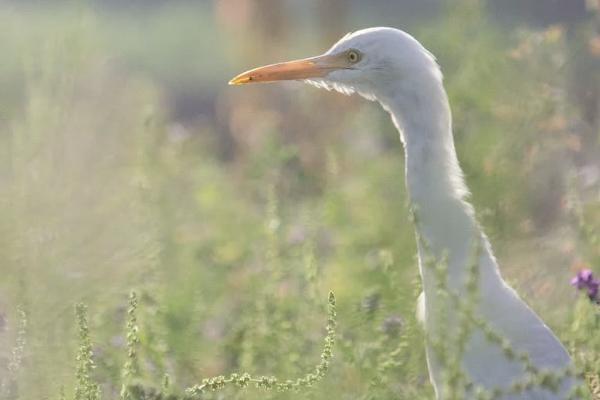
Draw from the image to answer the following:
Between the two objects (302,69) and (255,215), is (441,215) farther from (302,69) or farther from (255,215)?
(255,215)

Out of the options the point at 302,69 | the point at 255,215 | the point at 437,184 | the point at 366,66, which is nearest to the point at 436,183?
the point at 437,184

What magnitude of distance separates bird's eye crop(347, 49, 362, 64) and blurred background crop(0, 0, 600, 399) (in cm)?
46

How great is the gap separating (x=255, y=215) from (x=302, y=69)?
201 cm

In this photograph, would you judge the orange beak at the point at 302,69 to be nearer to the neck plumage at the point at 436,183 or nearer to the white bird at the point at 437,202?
the white bird at the point at 437,202

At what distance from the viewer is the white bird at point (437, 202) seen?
9.29 ft

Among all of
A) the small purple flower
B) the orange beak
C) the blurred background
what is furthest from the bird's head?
the small purple flower

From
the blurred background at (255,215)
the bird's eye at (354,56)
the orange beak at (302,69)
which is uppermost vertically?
the bird's eye at (354,56)

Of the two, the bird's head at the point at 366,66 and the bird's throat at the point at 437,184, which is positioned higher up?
the bird's head at the point at 366,66

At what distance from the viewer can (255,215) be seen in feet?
16.9

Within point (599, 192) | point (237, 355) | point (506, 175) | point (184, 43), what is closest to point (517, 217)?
point (506, 175)

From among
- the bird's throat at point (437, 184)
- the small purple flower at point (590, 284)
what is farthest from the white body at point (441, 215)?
the small purple flower at point (590, 284)

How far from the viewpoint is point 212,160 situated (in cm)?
569

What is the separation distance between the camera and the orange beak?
317cm

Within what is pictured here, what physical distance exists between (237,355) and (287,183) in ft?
3.85
